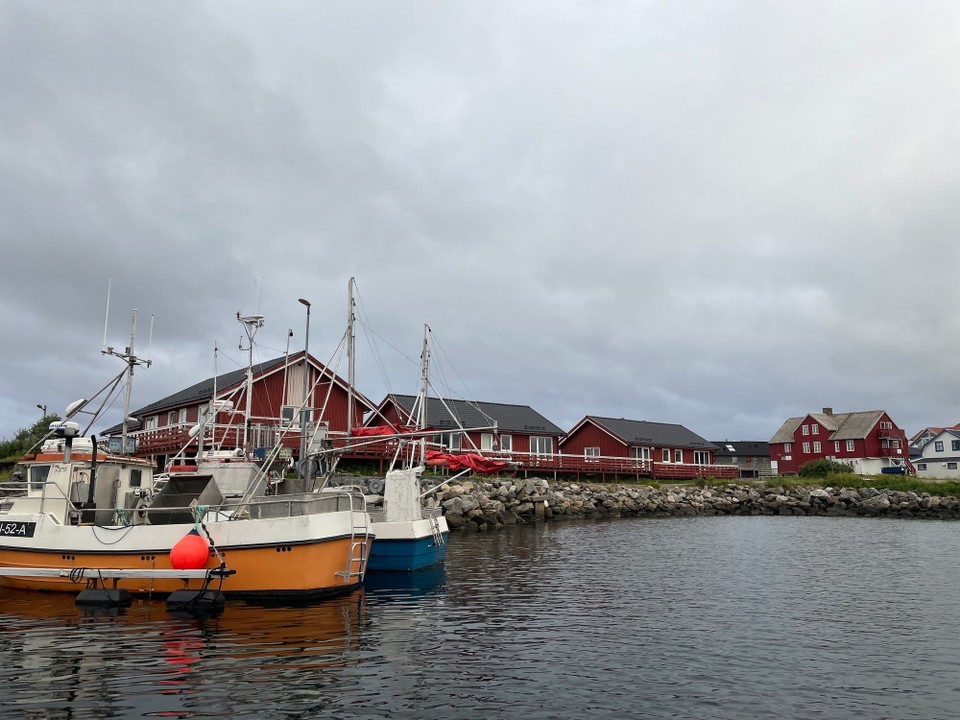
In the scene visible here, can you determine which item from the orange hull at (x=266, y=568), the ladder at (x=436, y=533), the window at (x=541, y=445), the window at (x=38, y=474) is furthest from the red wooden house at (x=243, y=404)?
the orange hull at (x=266, y=568)

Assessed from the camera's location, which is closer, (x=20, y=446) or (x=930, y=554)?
(x=930, y=554)

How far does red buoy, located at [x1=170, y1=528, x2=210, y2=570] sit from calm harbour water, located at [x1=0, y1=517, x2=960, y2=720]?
4.45 ft

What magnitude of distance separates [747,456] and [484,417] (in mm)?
68518

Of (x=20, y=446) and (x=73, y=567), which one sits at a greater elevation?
(x=20, y=446)

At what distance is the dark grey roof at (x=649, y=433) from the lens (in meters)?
80.4

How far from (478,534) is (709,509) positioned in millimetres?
31203

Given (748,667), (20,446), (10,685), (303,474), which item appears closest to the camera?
(10,685)

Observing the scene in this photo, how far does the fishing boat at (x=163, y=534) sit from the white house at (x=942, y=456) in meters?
97.4

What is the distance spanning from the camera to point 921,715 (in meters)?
11.9

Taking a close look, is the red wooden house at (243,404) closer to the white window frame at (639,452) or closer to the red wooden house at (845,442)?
the white window frame at (639,452)

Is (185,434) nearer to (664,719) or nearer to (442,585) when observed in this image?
(442,585)

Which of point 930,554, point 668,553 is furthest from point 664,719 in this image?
point 930,554

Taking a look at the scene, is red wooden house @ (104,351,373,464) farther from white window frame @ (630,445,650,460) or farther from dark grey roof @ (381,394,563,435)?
white window frame @ (630,445,650,460)

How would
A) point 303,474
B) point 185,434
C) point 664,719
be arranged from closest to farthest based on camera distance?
point 664,719 < point 303,474 < point 185,434
